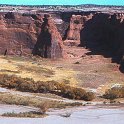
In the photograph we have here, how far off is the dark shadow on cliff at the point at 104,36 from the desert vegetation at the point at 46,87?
1188 inches

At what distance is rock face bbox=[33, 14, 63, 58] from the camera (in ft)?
297

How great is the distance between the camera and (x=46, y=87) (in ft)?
205

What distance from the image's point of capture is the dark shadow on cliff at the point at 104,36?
99.6 meters

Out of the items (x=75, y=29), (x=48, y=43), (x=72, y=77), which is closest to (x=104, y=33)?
(x=75, y=29)

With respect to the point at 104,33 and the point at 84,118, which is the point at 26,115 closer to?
the point at 84,118

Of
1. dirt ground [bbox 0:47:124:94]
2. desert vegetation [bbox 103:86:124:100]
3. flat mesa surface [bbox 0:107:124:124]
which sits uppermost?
flat mesa surface [bbox 0:107:124:124]

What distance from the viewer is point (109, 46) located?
10588 centimetres

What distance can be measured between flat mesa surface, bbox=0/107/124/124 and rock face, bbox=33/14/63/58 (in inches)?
1478

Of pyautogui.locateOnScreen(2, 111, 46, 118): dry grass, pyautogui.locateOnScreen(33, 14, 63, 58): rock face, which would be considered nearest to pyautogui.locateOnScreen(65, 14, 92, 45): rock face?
pyautogui.locateOnScreen(33, 14, 63, 58): rock face

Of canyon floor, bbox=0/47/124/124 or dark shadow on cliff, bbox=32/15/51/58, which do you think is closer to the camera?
canyon floor, bbox=0/47/124/124

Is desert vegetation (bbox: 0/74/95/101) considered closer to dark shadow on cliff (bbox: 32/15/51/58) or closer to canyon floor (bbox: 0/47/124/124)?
canyon floor (bbox: 0/47/124/124)

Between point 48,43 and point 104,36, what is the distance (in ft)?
77.8

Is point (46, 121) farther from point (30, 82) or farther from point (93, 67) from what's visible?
point (93, 67)

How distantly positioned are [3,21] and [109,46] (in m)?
24.2
